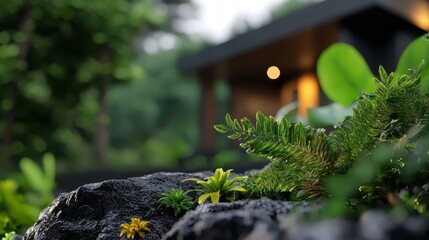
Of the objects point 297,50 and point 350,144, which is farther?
point 297,50

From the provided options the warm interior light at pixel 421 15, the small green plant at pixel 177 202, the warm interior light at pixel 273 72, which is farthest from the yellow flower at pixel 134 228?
the warm interior light at pixel 273 72

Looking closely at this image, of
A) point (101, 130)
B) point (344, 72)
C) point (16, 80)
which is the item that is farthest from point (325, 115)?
point (101, 130)

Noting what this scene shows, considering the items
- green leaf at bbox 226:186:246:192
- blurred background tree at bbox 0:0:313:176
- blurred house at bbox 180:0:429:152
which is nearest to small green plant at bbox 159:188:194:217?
green leaf at bbox 226:186:246:192

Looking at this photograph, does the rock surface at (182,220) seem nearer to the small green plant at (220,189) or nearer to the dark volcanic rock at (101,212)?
the dark volcanic rock at (101,212)

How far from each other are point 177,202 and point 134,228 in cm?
20

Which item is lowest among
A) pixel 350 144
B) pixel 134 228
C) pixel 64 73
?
pixel 134 228

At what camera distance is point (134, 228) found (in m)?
1.96

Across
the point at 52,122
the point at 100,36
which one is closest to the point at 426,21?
the point at 100,36

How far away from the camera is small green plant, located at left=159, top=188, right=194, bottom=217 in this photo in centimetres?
209

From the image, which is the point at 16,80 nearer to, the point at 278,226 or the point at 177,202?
the point at 177,202

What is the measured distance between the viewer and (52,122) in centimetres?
1477

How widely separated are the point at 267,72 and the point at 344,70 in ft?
35.6

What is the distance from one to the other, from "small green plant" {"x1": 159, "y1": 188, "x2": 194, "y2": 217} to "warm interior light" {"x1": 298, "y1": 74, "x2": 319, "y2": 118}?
986 cm

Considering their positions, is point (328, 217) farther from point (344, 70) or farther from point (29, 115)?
point (29, 115)
